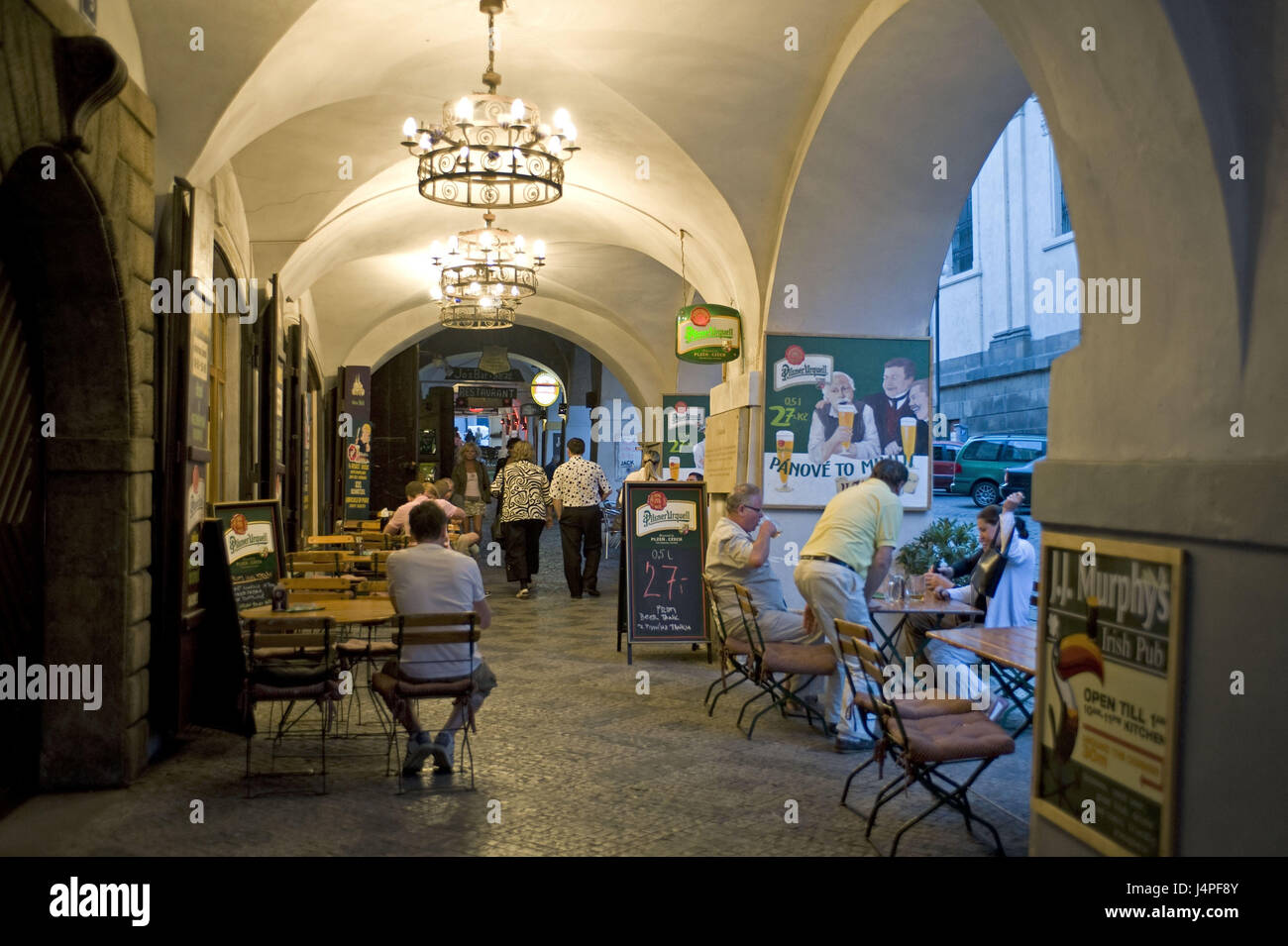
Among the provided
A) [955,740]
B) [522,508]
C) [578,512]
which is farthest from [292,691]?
[522,508]

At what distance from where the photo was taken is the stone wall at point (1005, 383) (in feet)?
76.4

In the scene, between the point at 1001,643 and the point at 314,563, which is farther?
the point at 314,563

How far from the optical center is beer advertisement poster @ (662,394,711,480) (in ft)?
52.5

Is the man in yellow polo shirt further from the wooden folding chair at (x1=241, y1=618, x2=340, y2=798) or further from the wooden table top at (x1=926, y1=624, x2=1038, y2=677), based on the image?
the wooden folding chair at (x1=241, y1=618, x2=340, y2=798)

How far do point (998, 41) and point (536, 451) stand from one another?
28.7 m

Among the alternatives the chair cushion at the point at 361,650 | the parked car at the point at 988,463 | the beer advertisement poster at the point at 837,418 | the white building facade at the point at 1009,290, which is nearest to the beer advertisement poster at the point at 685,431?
the parked car at the point at 988,463

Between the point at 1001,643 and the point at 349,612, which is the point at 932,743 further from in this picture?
the point at 349,612

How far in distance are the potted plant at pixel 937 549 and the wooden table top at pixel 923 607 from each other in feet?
4.77

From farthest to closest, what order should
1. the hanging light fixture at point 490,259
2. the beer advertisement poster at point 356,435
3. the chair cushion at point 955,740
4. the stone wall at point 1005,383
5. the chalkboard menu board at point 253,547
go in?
1. the stone wall at point 1005,383
2. the beer advertisement poster at point 356,435
3. the hanging light fixture at point 490,259
4. the chalkboard menu board at point 253,547
5. the chair cushion at point 955,740

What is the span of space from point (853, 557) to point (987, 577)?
1.06m

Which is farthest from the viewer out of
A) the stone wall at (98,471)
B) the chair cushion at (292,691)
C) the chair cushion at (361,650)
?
the chair cushion at (361,650)

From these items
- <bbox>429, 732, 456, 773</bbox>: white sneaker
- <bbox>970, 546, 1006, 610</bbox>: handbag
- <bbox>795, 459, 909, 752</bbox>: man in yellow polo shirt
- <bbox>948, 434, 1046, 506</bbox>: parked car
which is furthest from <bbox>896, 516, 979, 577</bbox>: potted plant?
<bbox>948, 434, 1046, 506</bbox>: parked car

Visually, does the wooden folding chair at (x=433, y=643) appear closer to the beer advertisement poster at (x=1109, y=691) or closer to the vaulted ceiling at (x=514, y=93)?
the beer advertisement poster at (x=1109, y=691)

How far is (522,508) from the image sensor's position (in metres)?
12.4
